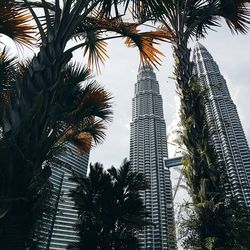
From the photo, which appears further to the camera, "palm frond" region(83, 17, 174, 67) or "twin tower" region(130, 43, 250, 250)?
"twin tower" region(130, 43, 250, 250)

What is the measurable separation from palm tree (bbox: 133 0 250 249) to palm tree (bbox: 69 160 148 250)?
3526 mm

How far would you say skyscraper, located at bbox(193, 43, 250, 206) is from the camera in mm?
3811

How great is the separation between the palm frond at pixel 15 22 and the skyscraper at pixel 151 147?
99.2 feet

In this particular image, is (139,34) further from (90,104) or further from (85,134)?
(85,134)

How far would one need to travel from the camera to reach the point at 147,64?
190 inches

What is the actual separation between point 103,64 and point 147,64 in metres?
0.99

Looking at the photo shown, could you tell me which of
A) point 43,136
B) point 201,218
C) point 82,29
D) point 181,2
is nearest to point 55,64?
point 43,136

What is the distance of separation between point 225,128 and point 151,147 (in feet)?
151

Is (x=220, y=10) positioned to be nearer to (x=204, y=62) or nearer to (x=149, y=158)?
(x=204, y=62)

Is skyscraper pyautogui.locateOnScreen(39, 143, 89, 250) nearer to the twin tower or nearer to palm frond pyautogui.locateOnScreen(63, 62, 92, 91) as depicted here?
palm frond pyautogui.locateOnScreen(63, 62, 92, 91)

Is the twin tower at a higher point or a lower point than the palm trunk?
higher

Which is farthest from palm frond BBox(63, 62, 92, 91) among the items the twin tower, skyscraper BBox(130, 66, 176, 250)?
skyscraper BBox(130, 66, 176, 250)

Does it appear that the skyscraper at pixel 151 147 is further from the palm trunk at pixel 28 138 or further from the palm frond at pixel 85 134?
the palm trunk at pixel 28 138

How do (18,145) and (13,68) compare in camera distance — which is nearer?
(18,145)
